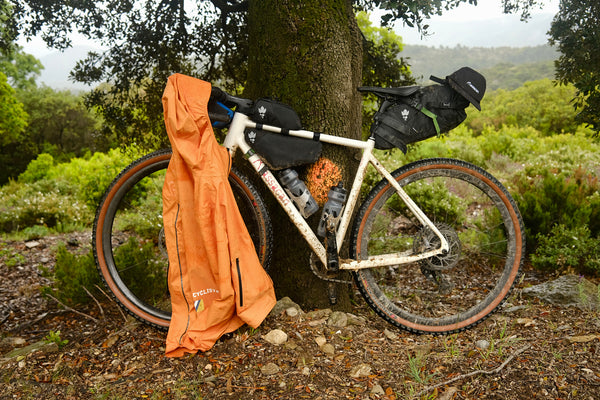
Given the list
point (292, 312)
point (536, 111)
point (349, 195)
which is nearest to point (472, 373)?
point (292, 312)

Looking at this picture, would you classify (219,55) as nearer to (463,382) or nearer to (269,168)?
(269,168)

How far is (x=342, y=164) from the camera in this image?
8.37ft

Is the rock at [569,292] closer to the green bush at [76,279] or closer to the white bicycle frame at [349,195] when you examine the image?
the white bicycle frame at [349,195]

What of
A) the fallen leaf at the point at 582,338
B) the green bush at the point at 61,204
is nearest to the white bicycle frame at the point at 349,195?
the fallen leaf at the point at 582,338

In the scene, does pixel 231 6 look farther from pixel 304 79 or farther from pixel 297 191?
pixel 297 191

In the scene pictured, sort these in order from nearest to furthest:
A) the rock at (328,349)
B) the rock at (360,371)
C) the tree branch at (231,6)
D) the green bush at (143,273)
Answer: the rock at (360,371), the rock at (328,349), the green bush at (143,273), the tree branch at (231,6)

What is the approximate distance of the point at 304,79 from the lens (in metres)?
2.48

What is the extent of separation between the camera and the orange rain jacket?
2133mm

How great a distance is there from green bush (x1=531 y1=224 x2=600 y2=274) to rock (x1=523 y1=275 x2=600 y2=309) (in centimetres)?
41

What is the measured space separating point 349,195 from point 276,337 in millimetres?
925

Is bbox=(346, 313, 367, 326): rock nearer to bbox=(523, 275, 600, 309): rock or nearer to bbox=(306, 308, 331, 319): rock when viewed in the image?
bbox=(306, 308, 331, 319): rock

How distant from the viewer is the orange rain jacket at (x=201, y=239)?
7.00ft

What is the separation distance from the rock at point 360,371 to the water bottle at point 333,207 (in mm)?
745

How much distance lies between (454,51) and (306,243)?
78.6 meters
